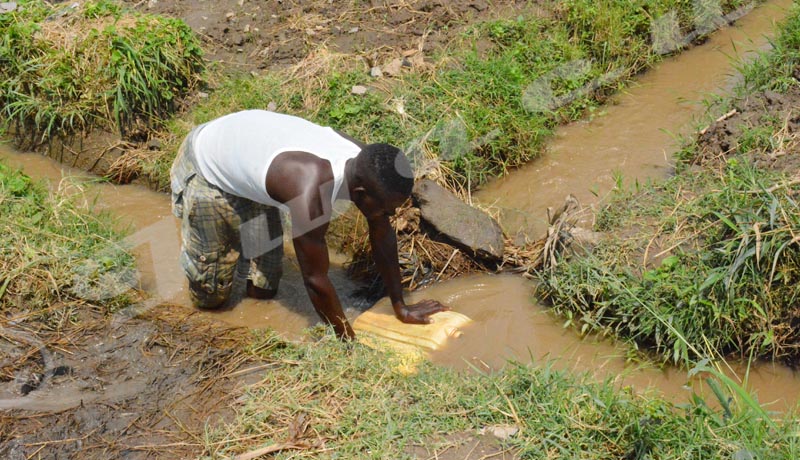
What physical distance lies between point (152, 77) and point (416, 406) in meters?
3.76

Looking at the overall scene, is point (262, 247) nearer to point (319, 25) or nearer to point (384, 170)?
point (384, 170)

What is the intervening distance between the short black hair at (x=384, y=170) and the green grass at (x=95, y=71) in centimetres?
310

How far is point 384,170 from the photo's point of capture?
346 cm

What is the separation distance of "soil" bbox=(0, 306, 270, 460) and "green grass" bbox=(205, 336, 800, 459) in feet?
0.79

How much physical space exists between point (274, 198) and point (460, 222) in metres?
1.48

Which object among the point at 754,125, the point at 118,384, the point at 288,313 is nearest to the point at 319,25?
the point at 288,313

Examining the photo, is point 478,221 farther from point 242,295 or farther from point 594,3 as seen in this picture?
point 594,3

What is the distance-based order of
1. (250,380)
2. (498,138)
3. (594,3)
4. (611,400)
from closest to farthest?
(611,400)
(250,380)
(498,138)
(594,3)

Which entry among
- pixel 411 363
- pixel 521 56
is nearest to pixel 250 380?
pixel 411 363

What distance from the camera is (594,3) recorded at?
259 inches

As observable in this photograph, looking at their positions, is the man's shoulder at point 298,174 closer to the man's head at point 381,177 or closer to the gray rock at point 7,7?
the man's head at point 381,177

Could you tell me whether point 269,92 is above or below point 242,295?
above

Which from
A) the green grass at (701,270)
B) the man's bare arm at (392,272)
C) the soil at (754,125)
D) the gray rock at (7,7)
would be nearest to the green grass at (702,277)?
the green grass at (701,270)

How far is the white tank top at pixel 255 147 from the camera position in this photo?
3697 millimetres
